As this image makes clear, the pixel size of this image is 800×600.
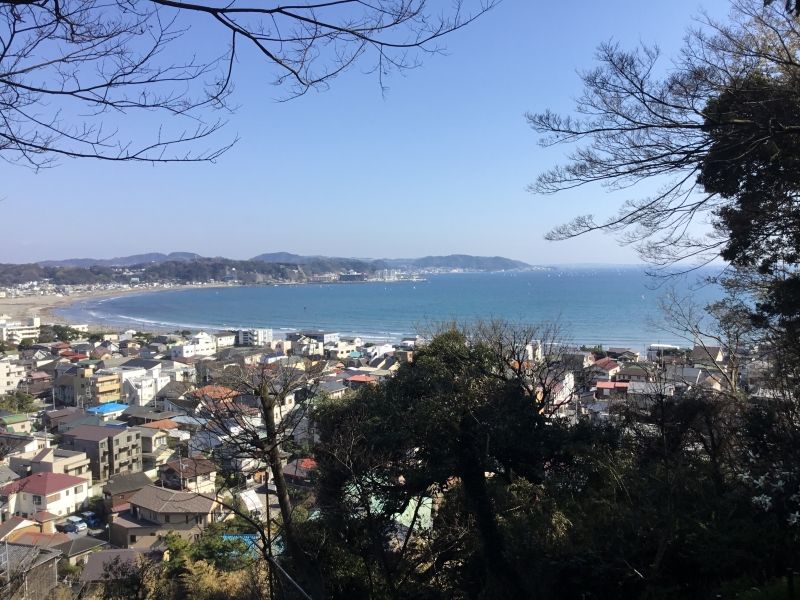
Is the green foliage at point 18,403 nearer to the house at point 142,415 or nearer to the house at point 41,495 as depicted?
the house at point 142,415

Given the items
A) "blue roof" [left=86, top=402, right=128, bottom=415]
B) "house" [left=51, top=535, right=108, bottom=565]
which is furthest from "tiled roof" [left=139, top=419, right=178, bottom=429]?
"house" [left=51, top=535, right=108, bottom=565]

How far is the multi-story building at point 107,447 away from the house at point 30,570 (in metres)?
6.78

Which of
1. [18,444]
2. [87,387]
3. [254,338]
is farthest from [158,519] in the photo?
[254,338]

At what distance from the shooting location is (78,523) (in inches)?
401

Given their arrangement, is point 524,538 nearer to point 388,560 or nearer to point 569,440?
point 388,560

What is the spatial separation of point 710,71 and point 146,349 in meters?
31.8

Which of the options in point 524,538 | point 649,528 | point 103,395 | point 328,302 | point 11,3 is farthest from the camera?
point 328,302

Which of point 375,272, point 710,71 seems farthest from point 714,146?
point 375,272

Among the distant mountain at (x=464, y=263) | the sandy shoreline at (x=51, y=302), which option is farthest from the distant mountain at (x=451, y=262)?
the sandy shoreline at (x=51, y=302)

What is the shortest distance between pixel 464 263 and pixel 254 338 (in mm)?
127316

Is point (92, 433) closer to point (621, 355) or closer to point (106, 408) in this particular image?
point (106, 408)

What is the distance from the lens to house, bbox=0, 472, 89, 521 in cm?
1028

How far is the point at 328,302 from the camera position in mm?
63375

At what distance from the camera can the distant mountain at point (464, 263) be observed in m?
154
